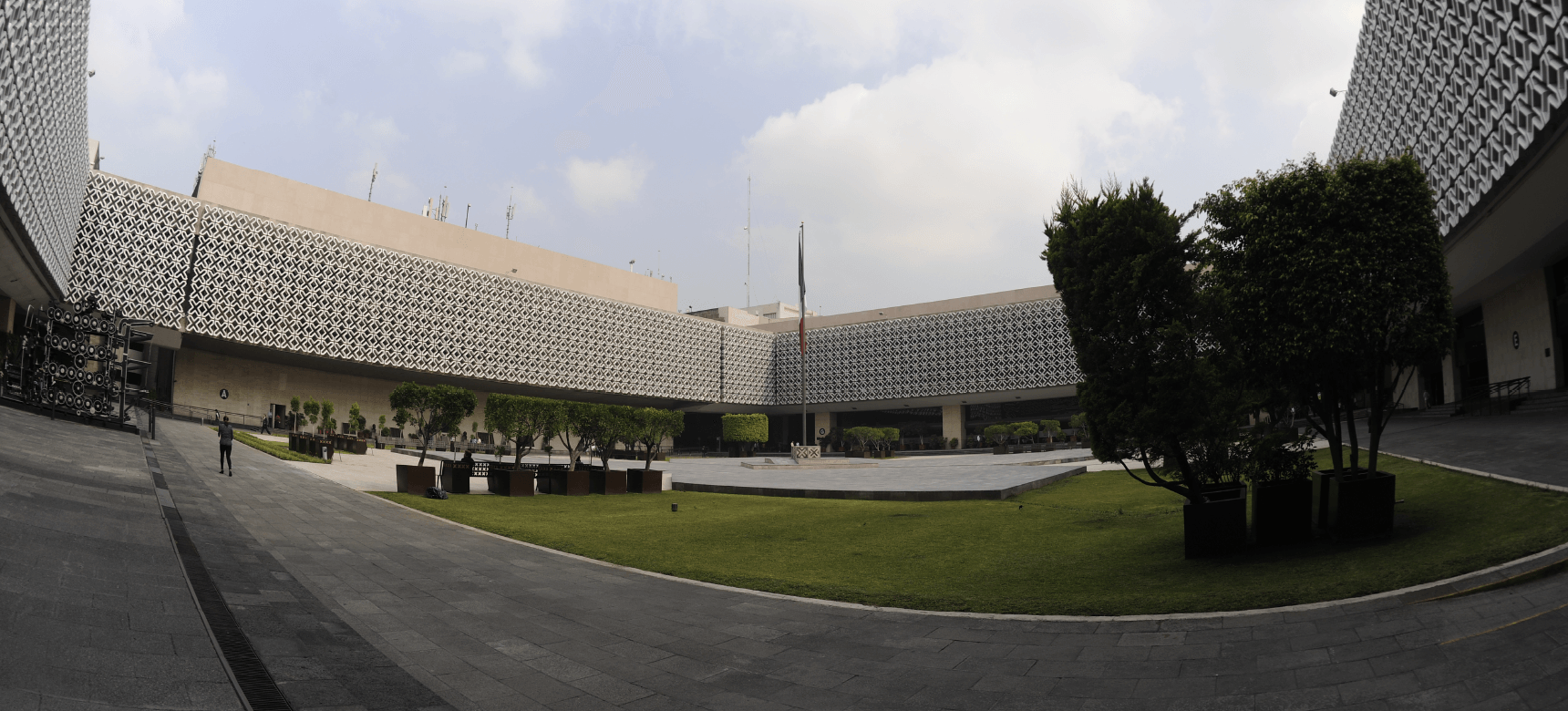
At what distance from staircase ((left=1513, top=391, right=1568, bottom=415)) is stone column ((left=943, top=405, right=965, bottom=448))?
3790cm

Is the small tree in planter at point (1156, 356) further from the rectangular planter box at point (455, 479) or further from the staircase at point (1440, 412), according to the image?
the staircase at point (1440, 412)

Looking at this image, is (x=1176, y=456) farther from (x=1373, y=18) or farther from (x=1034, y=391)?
(x=1034, y=391)

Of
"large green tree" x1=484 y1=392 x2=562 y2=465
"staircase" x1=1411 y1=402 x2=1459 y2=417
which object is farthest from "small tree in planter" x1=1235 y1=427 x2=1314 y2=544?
"staircase" x1=1411 y1=402 x2=1459 y2=417

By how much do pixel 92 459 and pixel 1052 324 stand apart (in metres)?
53.0

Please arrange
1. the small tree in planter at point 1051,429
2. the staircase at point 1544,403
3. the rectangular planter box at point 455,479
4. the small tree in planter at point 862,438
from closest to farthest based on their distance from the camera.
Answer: the rectangular planter box at point 455,479, the staircase at point 1544,403, the small tree in planter at point 1051,429, the small tree in planter at point 862,438

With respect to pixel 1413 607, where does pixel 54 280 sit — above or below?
above

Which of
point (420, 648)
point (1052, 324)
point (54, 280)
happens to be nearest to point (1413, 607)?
point (420, 648)

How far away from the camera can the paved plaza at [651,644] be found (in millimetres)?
4398

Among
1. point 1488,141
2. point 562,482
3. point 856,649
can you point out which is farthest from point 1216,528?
point 562,482

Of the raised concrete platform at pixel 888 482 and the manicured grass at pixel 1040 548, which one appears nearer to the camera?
the manicured grass at pixel 1040 548

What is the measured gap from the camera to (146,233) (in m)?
35.8

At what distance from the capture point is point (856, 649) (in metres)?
6.29

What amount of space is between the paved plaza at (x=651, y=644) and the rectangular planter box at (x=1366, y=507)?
3.02 meters

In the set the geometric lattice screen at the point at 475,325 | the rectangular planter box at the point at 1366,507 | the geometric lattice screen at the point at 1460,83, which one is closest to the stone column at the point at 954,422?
the geometric lattice screen at the point at 475,325
